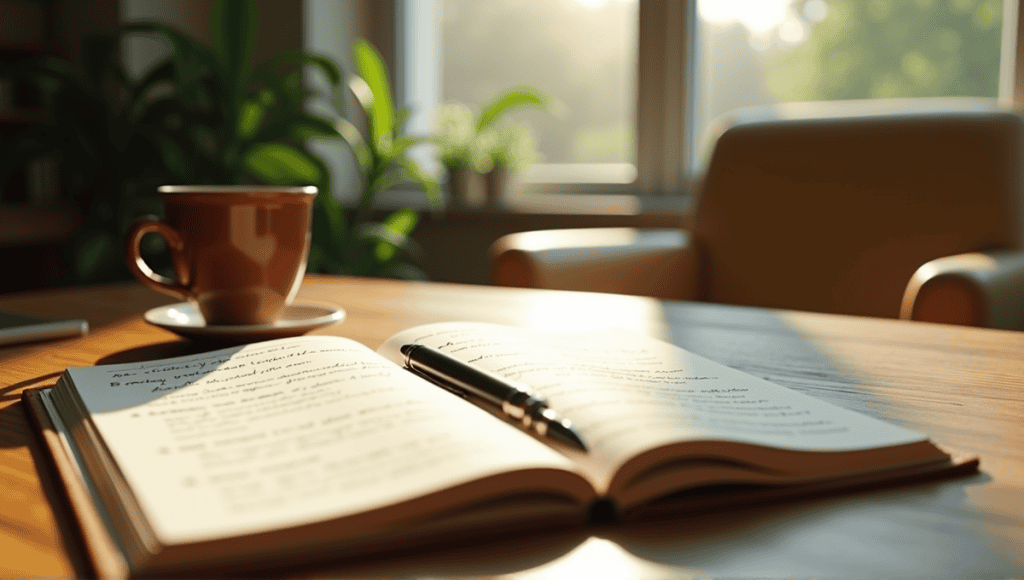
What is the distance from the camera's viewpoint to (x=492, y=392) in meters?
0.44

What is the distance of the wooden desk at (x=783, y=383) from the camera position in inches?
11.5

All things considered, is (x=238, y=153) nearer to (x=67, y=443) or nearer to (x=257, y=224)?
(x=257, y=224)

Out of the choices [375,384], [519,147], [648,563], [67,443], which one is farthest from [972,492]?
[519,147]

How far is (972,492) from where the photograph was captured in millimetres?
362

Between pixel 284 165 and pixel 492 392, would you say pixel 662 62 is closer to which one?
pixel 284 165

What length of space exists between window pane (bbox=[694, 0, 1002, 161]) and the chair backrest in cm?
45

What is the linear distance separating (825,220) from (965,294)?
622 millimetres

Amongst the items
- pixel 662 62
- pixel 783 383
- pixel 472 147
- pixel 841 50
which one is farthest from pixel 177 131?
pixel 783 383

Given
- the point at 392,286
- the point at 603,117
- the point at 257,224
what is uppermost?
the point at 603,117

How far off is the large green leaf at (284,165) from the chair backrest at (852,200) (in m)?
0.98

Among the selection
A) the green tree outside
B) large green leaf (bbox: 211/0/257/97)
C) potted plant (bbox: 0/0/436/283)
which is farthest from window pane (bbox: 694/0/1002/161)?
large green leaf (bbox: 211/0/257/97)

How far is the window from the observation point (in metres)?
Result: 2.09

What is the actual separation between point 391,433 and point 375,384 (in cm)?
8

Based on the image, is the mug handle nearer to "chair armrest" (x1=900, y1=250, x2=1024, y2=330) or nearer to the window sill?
"chair armrest" (x1=900, y1=250, x2=1024, y2=330)
